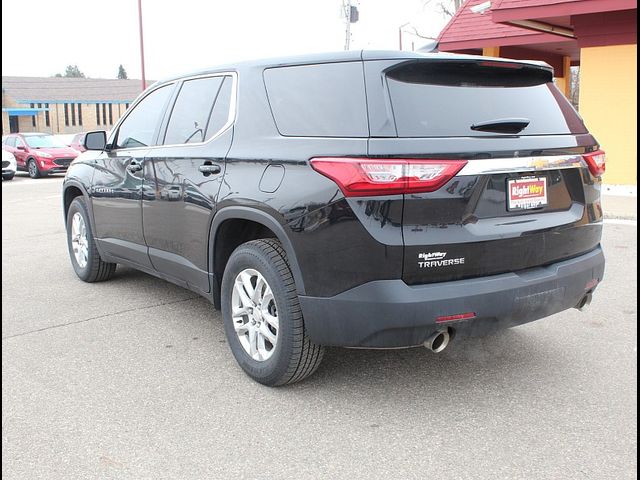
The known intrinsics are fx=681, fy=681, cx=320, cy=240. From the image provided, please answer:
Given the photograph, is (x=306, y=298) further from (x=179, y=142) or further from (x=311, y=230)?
(x=179, y=142)

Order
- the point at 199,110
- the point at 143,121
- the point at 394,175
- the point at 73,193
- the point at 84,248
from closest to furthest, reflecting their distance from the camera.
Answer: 1. the point at 394,175
2. the point at 199,110
3. the point at 143,121
4. the point at 84,248
5. the point at 73,193

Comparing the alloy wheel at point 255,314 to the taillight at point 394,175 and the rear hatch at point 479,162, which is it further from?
the rear hatch at point 479,162

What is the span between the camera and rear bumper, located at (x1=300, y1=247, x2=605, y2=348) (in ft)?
10.7

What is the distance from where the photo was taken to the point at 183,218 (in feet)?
15.1

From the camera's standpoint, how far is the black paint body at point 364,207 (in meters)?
3.26

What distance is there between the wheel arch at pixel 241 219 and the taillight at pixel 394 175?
1.64ft

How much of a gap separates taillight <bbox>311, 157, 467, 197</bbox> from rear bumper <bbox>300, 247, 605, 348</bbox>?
45 centimetres

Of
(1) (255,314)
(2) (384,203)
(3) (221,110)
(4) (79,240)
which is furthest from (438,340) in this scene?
(4) (79,240)

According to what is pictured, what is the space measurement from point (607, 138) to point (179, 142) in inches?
468

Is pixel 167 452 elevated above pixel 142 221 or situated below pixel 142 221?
below

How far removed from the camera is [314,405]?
372 centimetres

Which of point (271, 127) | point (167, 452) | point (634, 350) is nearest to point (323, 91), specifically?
point (271, 127)

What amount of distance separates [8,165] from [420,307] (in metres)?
22.4

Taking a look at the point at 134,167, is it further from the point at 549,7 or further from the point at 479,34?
the point at 479,34
